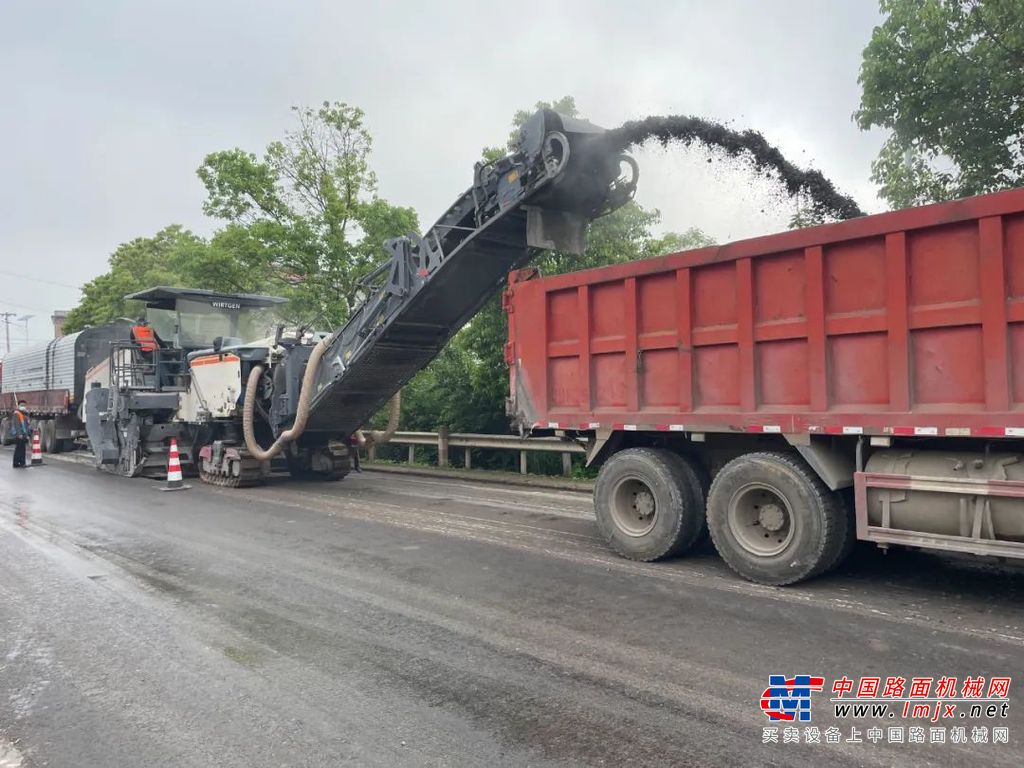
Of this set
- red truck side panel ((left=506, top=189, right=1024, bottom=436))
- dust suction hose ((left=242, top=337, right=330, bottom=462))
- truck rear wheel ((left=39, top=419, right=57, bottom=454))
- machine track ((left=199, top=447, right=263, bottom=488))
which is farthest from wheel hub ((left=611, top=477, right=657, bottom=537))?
truck rear wheel ((left=39, top=419, right=57, bottom=454))

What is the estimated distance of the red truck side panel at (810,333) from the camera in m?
4.88

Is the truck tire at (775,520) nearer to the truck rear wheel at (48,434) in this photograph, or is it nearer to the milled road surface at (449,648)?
the milled road surface at (449,648)

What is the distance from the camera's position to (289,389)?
39.2 feet

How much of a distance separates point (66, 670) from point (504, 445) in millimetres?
10000

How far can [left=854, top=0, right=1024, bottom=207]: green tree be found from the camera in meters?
8.43

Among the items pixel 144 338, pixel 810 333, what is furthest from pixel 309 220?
pixel 810 333

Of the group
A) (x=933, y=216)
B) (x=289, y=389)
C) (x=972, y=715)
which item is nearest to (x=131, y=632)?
(x=972, y=715)

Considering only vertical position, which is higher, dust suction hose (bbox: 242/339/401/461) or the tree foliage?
the tree foliage

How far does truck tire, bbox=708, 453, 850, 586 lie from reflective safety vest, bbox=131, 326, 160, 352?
41.2ft

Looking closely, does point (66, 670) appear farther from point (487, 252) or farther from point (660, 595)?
point (487, 252)

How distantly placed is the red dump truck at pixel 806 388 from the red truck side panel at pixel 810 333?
12 mm

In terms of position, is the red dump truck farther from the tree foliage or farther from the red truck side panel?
the tree foliage

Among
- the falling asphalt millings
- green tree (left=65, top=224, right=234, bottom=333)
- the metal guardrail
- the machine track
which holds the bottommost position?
the machine track

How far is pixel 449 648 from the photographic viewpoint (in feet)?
14.8
